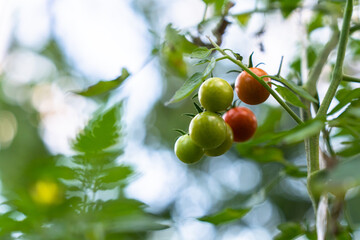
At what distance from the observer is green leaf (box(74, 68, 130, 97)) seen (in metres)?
0.77

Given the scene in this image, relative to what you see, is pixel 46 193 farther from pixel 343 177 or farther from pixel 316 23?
pixel 316 23

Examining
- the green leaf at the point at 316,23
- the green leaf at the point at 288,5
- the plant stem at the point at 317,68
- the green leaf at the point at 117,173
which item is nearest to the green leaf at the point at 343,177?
the green leaf at the point at 117,173

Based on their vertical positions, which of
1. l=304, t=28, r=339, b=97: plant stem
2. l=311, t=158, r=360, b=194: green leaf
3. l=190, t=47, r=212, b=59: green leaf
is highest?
l=304, t=28, r=339, b=97: plant stem

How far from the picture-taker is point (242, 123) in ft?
2.61

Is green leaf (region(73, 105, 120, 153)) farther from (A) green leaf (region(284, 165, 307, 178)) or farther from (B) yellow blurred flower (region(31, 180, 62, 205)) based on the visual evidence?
(A) green leaf (region(284, 165, 307, 178))

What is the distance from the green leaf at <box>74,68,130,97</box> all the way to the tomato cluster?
160 mm

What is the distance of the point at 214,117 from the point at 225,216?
0.20 meters

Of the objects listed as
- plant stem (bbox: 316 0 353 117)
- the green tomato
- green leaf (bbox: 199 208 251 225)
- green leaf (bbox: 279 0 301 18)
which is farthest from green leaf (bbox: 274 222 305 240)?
green leaf (bbox: 279 0 301 18)

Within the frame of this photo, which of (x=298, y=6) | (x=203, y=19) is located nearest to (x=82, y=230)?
(x=203, y=19)

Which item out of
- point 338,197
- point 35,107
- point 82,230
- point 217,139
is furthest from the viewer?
point 35,107

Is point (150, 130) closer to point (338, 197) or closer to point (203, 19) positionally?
point (203, 19)

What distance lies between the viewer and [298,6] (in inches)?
42.8

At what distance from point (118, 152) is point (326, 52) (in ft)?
1.90

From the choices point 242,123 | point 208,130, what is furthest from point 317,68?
point 208,130
